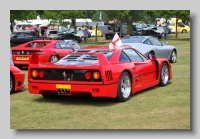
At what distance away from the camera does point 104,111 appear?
7.41 meters

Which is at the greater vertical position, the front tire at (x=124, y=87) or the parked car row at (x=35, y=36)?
the parked car row at (x=35, y=36)

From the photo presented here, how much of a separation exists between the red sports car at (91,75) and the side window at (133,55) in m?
0.04

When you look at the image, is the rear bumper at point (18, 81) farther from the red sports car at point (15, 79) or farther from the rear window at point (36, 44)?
the rear window at point (36, 44)

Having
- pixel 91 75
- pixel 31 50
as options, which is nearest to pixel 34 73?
pixel 91 75

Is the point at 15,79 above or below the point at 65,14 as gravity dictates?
below

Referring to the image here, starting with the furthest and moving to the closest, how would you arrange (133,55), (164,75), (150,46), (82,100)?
(150,46) → (164,75) → (133,55) → (82,100)

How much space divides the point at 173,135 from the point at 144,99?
264 cm

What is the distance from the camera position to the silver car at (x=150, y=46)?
1535 centimetres

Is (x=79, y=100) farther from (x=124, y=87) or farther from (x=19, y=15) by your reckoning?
(x=19, y=15)

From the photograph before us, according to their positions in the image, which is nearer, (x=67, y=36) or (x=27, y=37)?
(x=27, y=37)

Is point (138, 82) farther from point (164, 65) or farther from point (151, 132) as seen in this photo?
point (151, 132)

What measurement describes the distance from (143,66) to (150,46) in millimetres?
6665

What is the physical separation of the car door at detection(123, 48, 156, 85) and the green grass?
0.33m

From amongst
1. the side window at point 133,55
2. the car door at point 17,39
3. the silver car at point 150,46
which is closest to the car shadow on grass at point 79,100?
the side window at point 133,55
